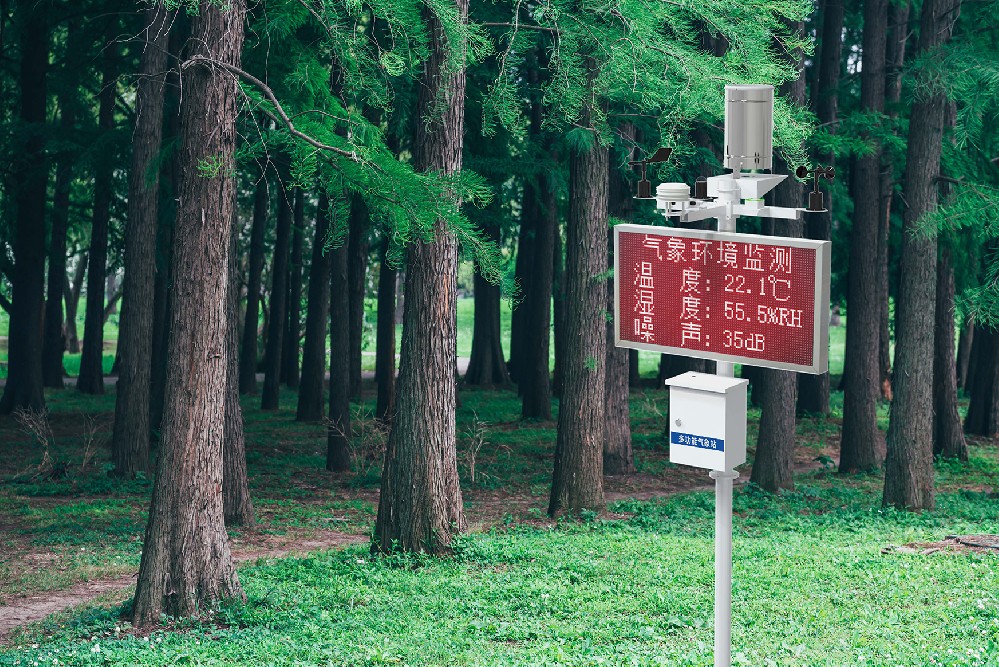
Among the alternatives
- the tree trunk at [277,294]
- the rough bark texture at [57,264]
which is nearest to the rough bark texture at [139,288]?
the rough bark texture at [57,264]

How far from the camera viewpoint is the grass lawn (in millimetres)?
8469

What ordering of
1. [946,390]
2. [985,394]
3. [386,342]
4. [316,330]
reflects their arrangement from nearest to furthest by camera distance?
[946,390] → [316,330] → [985,394] → [386,342]

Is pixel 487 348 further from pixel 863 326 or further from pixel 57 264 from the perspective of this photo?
pixel 863 326

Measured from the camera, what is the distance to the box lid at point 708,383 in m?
6.00

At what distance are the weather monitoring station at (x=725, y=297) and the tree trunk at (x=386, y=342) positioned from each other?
57.9 feet

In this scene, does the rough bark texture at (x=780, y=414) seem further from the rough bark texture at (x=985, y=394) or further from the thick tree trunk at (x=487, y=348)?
the thick tree trunk at (x=487, y=348)

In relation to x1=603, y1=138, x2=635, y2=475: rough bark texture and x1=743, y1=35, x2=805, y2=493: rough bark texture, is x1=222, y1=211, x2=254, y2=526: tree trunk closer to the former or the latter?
x1=603, y1=138, x2=635, y2=475: rough bark texture

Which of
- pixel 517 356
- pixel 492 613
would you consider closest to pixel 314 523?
pixel 492 613

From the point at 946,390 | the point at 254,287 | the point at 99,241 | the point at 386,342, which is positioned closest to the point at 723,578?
the point at 946,390

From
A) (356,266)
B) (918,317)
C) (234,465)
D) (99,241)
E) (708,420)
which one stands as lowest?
(234,465)

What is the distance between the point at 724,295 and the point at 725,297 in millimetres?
13

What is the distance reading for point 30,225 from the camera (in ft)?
78.6

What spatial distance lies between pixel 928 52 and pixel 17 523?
14112 millimetres

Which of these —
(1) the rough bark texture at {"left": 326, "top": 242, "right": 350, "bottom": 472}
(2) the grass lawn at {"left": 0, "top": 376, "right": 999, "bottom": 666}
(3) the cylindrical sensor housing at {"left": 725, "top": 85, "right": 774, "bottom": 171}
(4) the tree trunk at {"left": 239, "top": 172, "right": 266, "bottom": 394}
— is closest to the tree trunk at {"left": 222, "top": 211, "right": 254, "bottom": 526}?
(2) the grass lawn at {"left": 0, "top": 376, "right": 999, "bottom": 666}
